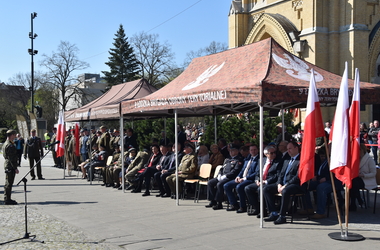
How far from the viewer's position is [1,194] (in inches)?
525

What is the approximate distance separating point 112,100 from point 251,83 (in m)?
8.12

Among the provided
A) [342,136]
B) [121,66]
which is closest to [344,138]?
[342,136]

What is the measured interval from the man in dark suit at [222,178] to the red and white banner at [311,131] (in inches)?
101

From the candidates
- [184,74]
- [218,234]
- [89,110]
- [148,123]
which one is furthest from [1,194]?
[148,123]

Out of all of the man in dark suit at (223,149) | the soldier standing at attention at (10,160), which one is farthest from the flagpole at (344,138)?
the soldier standing at attention at (10,160)

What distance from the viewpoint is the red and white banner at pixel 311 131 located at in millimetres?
7039

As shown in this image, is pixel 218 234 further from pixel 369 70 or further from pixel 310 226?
pixel 369 70

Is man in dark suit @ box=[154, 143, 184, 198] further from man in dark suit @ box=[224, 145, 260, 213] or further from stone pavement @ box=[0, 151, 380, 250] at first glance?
man in dark suit @ box=[224, 145, 260, 213]

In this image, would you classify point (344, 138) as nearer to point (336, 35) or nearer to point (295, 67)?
point (295, 67)

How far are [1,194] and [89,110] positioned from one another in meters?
4.03

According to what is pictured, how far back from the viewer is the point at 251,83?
806 cm

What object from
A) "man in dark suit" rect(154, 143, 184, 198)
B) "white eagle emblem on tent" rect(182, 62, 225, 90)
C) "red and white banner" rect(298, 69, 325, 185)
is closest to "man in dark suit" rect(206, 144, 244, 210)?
"white eagle emblem on tent" rect(182, 62, 225, 90)

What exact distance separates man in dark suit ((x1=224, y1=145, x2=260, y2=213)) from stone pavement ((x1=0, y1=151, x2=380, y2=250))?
30cm

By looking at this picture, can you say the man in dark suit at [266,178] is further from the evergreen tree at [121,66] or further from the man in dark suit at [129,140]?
the evergreen tree at [121,66]
